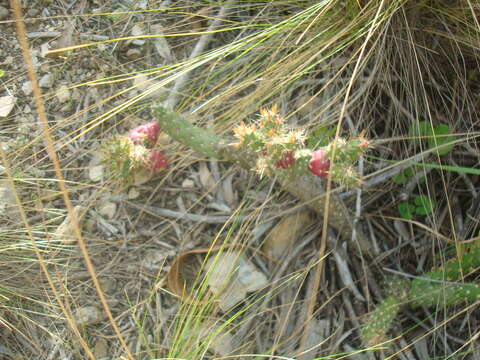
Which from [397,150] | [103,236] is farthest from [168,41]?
[397,150]

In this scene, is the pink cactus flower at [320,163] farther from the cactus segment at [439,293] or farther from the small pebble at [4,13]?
the small pebble at [4,13]

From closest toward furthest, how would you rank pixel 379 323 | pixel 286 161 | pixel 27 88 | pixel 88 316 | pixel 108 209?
pixel 286 161 < pixel 379 323 < pixel 88 316 < pixel 108 209 < pixel 27 88

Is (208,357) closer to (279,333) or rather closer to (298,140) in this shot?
(279,333)

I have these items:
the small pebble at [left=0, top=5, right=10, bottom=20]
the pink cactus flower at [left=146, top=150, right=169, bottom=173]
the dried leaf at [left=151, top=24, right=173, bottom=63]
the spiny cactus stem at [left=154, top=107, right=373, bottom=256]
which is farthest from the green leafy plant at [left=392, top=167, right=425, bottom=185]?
the small pebble at [left=0, top=5, right=10, bottom=20]

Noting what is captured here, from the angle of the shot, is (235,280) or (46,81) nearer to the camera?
(235,280)

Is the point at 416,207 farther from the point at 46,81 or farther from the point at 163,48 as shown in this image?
the point at 46,81

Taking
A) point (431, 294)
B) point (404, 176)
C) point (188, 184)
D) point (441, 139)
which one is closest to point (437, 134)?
point (441, 139)

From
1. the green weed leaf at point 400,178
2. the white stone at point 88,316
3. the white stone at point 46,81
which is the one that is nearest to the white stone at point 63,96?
the white stone at point 46,81
